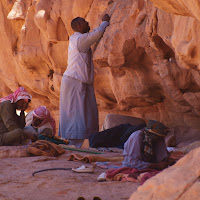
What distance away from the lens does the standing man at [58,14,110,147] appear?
21.7ft

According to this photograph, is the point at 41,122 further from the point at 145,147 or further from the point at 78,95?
the point at 145,147

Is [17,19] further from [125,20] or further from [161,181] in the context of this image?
[161,181]

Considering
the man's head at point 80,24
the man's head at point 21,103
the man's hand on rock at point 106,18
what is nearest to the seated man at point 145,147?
the man's head at point 21,103

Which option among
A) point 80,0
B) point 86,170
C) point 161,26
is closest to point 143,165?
point 86,170

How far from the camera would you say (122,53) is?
668 cm

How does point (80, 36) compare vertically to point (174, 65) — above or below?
above

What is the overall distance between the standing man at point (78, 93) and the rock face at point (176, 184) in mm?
4751

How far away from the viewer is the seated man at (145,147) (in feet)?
11.7

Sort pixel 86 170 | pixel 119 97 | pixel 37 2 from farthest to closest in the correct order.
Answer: pixel 37 2 < pixel 119 97 < pixel 86 170

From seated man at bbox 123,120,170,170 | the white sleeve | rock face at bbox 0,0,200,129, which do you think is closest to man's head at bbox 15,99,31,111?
the white sleeve

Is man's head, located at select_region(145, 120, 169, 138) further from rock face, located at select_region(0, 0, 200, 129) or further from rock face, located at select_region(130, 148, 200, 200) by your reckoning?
rock face, located at select_region(130, 148, 200, 200)

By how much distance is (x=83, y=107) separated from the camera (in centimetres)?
669

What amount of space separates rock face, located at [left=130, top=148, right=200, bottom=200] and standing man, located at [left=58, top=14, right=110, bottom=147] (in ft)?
15.6

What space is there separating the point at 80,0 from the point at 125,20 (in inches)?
101
